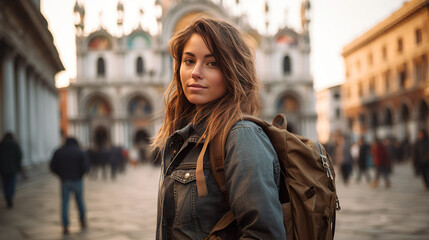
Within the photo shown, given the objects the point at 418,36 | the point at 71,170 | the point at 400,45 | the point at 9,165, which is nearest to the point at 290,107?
the point at 400,45

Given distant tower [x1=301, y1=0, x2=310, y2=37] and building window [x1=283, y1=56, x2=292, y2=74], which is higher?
distant tower [x1=301, y1=0, x2=310, y2=37]

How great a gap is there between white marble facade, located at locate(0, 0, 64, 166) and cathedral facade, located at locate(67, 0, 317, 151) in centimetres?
1233

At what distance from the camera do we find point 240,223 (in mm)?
1318

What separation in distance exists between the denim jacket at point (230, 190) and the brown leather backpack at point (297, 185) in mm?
35

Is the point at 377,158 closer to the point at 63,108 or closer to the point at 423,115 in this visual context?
the point at 423,115

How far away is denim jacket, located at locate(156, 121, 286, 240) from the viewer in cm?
128

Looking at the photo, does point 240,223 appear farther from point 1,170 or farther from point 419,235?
point 1,170

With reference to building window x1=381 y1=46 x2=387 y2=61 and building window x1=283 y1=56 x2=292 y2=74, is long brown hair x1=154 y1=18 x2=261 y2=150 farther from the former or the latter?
building window x1=283 y1=56 x2=292 y2=74

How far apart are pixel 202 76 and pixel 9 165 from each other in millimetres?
8890

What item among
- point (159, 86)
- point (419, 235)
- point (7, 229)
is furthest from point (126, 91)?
point (419, 235)

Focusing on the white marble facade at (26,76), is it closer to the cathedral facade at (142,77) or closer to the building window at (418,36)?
the cathedral facade at (142,77)

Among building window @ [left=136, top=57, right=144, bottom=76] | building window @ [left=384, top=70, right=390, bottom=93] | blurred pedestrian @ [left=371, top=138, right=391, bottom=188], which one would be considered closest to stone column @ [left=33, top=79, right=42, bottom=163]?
blurred pedestrian @ [left=371, top=138, right=391, bottom=188]

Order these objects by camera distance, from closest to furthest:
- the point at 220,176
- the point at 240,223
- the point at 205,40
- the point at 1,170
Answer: the point at 240,223 < the point at 220,176 < the point at 205,40 < the point at 1,170

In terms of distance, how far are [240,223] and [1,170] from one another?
9.08m
